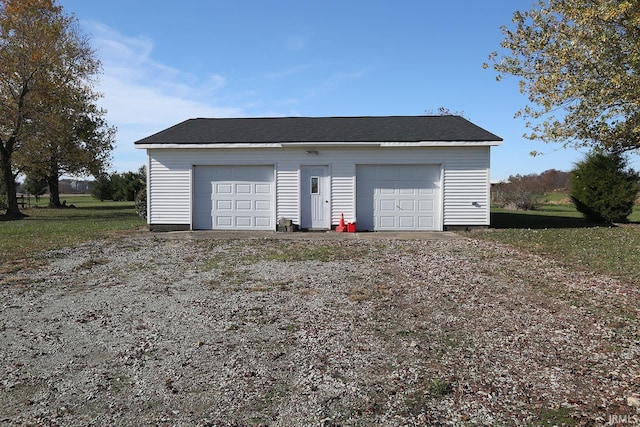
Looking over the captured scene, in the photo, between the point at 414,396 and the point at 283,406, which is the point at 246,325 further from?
the point at 414,396

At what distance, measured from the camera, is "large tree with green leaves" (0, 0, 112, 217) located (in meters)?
21.2

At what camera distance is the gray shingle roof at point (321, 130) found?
45.6 feet

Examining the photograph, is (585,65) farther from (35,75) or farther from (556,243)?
(35,75)

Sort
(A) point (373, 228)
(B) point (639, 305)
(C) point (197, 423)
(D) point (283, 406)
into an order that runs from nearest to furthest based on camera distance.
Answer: (C) point (197, 423)
(D) point (283, 406)
(B) point (639, 305)
(A) point (373, 228)

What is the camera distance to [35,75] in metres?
21.6

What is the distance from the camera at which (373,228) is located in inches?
558

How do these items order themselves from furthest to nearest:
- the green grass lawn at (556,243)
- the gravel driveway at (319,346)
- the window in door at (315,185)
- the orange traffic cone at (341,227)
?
the window in door at (315,185)
the orange traffic cone at (341,227)
the green grass lawn at (556,243)
the gravel driveway at (319,346)

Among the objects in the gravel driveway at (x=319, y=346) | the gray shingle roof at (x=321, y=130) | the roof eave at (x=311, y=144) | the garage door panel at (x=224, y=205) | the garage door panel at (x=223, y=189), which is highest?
the gray shingle roof at (x=321, y=130)

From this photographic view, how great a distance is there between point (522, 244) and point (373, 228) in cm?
456

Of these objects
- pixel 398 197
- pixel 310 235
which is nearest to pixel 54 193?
pixel 310 235

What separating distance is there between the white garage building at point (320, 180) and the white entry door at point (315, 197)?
31 millimetres

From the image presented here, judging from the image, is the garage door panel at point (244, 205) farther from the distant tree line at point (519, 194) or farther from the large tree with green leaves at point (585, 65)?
the distant tree line at point (519, 194)

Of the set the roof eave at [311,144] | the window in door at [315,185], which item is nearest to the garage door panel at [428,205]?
the roof eave at [311,144]

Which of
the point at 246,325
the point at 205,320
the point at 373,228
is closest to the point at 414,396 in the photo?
the point at 246,325
